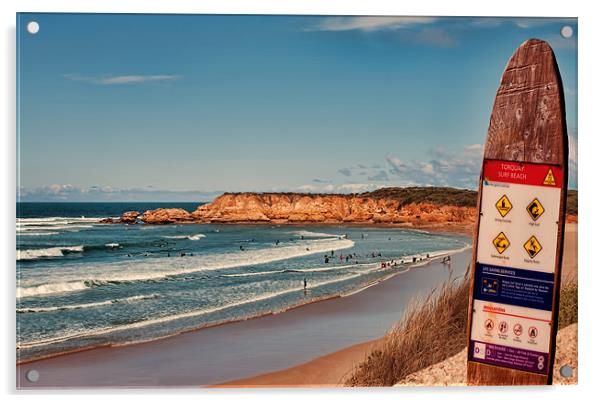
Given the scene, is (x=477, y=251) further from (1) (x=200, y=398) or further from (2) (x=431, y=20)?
(1) (x=200, y=398)

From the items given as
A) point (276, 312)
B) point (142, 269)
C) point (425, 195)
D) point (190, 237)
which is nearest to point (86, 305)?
point (142, 269)

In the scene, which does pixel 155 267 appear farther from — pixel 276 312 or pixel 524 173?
pixel 524 173

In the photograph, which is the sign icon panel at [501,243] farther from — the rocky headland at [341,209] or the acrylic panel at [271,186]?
the rocky headland at [341,209]

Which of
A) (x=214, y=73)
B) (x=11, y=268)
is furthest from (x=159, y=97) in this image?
(x=11, y=268)

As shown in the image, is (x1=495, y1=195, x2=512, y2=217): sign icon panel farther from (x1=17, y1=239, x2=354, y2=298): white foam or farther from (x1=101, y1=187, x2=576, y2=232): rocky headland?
(x1=17, y1=239, x2=354, y2=298): white foam

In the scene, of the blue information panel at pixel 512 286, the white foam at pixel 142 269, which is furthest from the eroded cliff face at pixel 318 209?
the blue information panel at pixel 512 286
